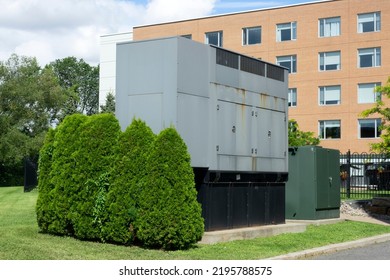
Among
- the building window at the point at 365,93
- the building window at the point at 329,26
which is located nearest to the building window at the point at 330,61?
the building window at the point at 329,26

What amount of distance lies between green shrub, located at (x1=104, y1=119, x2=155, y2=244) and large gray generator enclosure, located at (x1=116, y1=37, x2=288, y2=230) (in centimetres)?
75

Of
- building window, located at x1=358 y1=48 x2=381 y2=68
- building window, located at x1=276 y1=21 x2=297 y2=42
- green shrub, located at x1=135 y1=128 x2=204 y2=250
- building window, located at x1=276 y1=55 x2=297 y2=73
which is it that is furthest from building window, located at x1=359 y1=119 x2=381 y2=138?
green shrub, located at x1=135 y1=128 x2=204 y2=250

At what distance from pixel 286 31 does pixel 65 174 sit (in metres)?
43.0

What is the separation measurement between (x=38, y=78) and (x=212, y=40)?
15314mm

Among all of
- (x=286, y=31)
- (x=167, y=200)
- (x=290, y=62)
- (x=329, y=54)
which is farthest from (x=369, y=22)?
(x=167, y=200)

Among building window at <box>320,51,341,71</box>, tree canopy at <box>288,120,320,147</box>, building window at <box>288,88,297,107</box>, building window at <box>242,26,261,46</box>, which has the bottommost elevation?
tree canopy at <box>288,120,320,147</box>

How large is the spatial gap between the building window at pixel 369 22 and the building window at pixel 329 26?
1711mm

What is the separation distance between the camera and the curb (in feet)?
40.2

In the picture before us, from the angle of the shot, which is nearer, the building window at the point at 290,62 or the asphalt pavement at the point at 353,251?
the asphalt pavement at the point at 353,251

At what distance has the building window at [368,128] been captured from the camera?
2016 inches

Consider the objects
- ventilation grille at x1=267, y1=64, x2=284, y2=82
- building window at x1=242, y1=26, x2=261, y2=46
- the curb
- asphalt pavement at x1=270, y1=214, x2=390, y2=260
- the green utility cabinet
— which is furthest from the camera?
building window at x1=242, y1=26, x2=261, y2=46

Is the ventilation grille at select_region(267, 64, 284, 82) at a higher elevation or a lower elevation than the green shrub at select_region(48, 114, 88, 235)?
higher

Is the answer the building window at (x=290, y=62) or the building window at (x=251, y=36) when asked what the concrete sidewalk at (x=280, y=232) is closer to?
the building window at (x=290, y=62)

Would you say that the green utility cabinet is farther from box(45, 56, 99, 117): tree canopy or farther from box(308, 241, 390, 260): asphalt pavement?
box(45, 56, 99, 117): tree canopy
